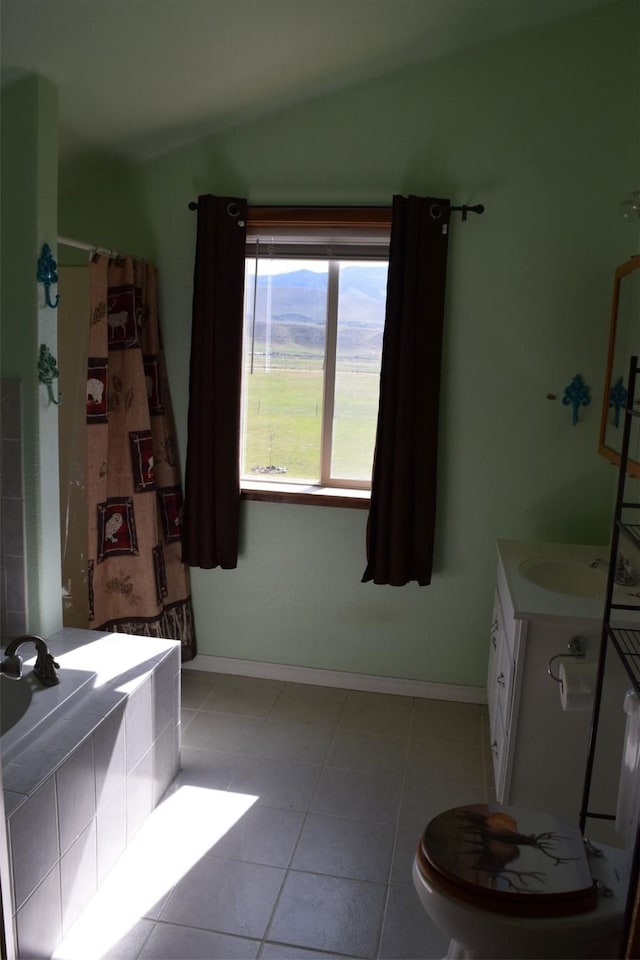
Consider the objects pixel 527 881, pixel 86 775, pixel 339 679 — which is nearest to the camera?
pixel 527 881

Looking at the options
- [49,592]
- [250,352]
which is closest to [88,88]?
[250,352]

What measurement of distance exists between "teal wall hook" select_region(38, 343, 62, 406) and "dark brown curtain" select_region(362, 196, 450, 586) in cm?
125

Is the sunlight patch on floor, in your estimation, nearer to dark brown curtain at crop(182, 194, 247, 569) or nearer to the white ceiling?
dark brown curtain at crop(182, 194, 247, 569)

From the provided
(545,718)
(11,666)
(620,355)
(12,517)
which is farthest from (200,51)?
(545,718)

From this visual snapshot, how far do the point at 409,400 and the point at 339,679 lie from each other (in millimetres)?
1329

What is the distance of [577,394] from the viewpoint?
2.85 metres

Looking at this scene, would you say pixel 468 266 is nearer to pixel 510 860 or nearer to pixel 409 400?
pixel 409 400

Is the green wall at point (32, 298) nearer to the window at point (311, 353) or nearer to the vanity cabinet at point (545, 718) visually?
the window at point (311, 353)

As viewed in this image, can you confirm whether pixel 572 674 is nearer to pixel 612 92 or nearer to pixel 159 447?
pixel 159 447

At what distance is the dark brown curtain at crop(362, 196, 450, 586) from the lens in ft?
9.22

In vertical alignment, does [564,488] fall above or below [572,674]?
above

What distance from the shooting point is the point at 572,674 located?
1915 millimetres

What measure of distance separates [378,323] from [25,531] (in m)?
1.64

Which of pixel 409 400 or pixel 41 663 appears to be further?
pixel 409 400
